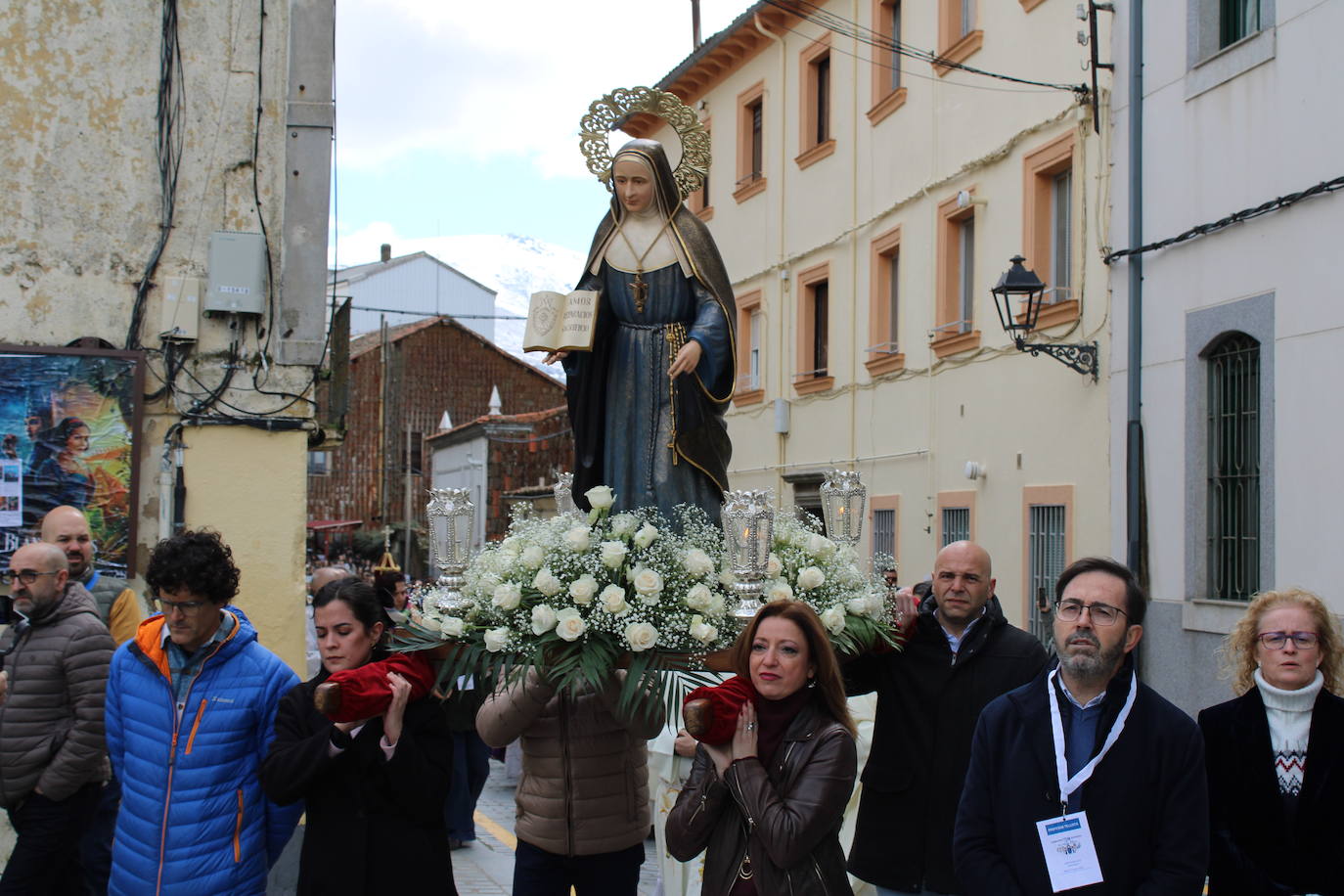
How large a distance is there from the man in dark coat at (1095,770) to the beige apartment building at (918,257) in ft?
30.6

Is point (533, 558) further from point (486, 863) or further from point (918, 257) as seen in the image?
point (918, 257)

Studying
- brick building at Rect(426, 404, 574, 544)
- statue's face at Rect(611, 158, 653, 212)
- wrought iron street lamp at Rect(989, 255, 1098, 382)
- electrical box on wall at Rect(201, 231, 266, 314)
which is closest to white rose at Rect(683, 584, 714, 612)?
statue's face at Rect(611, 158, 653, 212)

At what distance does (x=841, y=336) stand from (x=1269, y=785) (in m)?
15.3

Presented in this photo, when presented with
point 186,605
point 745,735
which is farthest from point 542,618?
point 186,605

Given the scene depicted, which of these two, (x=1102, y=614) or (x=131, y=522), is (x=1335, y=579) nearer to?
(x=1102, y=614)

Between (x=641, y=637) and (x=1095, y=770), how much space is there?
1.44 metres

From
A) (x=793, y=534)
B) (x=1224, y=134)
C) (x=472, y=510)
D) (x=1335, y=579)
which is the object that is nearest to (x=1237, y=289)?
(x=1224, y=134)

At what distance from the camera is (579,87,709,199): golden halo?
5715mm

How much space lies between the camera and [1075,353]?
13.3 m

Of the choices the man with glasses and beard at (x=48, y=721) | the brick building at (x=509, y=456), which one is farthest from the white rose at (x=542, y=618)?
the brick building at (x=509, y=456)

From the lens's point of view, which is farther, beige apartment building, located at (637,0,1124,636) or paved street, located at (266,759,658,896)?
beige apartment building, located at (637,0,1124,636)

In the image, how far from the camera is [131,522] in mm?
8453

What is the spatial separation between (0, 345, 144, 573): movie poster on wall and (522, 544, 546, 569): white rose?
4678 millimetres

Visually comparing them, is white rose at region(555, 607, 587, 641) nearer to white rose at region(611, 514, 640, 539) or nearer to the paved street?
white rose at region(611, 514, 640, 539)
